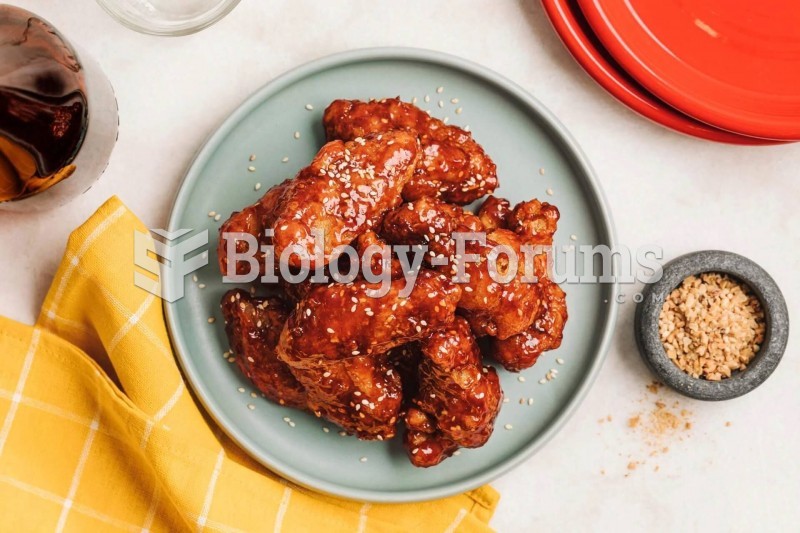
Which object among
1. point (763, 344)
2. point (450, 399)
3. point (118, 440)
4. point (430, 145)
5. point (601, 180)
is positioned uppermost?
point (601, 180)

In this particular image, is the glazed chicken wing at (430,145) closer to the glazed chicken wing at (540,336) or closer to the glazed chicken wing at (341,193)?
the glazed chicken wing at (341,193)

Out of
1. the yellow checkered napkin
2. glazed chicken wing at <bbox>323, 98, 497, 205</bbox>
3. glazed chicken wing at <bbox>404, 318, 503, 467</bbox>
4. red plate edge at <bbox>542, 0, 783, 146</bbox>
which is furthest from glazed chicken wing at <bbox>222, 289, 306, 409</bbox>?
red plate edge at <bbox>542, 0, 783, 146</bbox>

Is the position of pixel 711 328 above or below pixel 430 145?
below

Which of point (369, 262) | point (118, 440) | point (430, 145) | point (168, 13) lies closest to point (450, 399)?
point (369, 262)

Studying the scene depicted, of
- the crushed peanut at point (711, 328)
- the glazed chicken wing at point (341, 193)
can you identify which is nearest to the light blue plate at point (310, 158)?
the crushed peanut at point (711, 328)

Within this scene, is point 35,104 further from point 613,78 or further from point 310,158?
point 613,78

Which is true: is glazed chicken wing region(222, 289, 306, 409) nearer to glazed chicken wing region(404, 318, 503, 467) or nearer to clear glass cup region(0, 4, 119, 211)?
glazed chicken wing region(404, 318, 503, 467)

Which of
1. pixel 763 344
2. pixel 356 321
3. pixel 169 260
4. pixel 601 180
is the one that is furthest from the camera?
pixel 601 180
